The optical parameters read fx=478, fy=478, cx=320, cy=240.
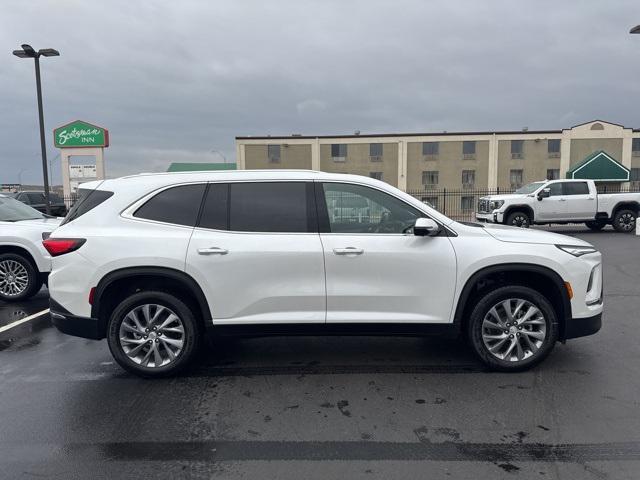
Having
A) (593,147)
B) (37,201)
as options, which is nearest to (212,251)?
(37,201)

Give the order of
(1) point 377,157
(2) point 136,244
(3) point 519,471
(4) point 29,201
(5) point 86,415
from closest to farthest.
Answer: (3) point 519,471, (5) point 86,415, (2) point 136,244, (4) point 29,201, (1) point 377,157

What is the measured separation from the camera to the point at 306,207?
14.2 feet

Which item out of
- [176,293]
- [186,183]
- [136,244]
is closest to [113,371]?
[176,293]

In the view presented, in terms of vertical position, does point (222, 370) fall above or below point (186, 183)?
below

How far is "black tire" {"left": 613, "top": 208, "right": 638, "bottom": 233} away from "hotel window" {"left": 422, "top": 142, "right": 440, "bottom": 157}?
128 feet

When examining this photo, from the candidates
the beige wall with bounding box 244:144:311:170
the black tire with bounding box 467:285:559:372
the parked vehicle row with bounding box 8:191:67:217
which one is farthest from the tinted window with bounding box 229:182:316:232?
the beige wall with bounding box 244:144:311:170

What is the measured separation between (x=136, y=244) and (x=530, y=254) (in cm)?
344

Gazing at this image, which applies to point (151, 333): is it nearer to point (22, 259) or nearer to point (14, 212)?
point (22, 259)

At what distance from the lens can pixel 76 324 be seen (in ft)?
14.0

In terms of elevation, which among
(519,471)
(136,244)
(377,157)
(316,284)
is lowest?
(519,471)

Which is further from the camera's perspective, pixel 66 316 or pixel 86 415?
pixel 66 316

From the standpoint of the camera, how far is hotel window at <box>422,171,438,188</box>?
55031 mm

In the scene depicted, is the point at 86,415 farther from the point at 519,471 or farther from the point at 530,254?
the point at 530,254

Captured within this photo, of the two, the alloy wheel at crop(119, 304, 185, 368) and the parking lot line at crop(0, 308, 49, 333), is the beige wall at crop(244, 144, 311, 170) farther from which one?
the alloy wheel at crop(119, 304, 185, 368)
